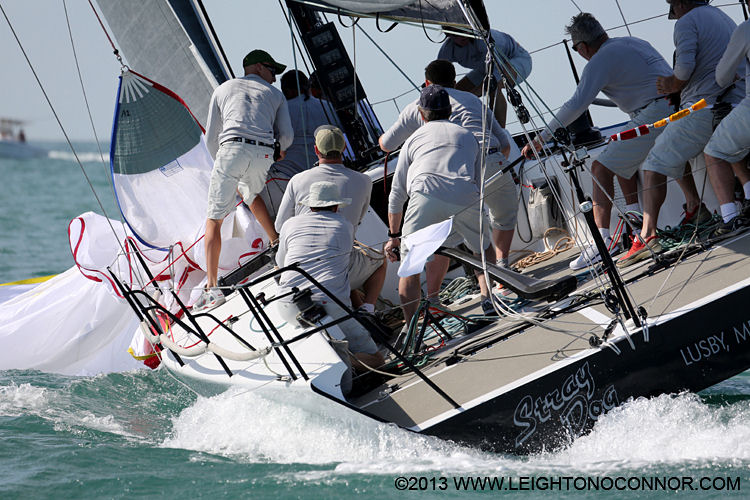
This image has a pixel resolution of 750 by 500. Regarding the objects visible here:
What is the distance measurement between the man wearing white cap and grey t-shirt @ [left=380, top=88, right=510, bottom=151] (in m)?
0.79

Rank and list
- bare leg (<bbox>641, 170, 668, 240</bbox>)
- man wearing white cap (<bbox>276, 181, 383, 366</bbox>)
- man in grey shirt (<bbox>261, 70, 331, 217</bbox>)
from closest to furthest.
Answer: man wearing white cap (<bbox>276, 181, 383, 366</bbox>) < bare leg (<bbox>641, 170, 668, 240</bbox>) < man in grey shirt (<bbox>261, 70, 331, 217</bbox>)

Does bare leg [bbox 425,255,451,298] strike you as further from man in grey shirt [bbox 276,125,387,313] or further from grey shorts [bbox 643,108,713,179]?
grey shorts [bbox 643,108,713,179]

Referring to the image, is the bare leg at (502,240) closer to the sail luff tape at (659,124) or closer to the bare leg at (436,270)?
the bare leg at (436,270)

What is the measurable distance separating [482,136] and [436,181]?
0.59 m

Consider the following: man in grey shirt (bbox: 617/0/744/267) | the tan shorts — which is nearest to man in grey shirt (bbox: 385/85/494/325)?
the tan shorts

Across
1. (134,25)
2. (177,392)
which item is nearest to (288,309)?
(177,392)

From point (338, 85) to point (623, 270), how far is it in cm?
264

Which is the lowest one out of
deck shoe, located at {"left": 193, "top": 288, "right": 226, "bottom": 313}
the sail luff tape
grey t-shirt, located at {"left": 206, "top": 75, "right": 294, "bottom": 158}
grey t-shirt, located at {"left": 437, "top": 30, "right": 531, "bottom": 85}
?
deck shoe, located at {"left": 193, "top": 288, "right": 226, "bottom": 313}

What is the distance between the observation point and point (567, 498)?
3553 mm

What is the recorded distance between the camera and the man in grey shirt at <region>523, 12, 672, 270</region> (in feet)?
17.0

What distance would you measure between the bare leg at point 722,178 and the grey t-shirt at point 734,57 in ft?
1.21

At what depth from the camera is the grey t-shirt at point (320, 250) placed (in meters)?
4.45

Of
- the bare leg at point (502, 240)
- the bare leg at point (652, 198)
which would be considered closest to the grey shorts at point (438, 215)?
the bare leg at point (502, 240)

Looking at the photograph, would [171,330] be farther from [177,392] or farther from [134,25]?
[134,25]
